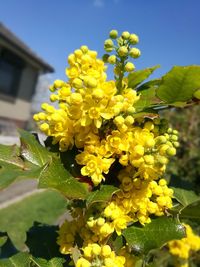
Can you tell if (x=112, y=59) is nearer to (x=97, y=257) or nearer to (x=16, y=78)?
(x=97, y=257)

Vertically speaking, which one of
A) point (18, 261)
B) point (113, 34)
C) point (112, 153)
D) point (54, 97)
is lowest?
point (18, 261)

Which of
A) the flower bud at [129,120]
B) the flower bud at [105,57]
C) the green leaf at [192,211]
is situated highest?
the flower bud at [105,57]

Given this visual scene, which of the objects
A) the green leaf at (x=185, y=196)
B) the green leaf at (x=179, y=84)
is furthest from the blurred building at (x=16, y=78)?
the green leaf at (x=179, y=84)

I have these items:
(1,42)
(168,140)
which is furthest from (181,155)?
(1,42)

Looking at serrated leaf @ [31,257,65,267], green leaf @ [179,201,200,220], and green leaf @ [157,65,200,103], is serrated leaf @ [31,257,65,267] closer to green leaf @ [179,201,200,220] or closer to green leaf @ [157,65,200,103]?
green leaf @ [179,201,200,220]

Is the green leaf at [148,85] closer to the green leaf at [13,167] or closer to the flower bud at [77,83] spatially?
the flower bud at [77,83]

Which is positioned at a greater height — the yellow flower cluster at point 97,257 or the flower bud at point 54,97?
the flower bud at point 54,97

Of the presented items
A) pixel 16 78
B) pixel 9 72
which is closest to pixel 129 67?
pixel 9 72

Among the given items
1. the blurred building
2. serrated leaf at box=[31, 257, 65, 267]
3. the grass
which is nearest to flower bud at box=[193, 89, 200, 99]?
serrated leaf at box=[31, 257, 65, 267]
